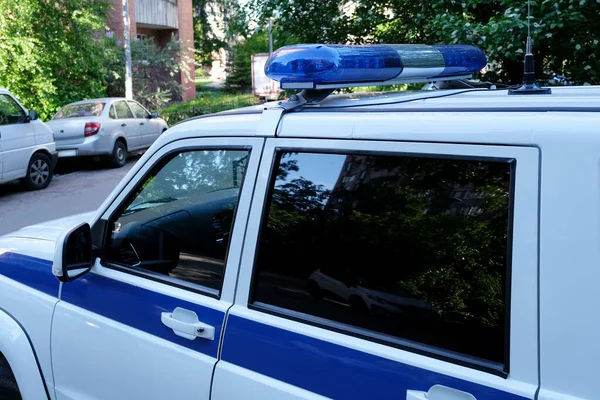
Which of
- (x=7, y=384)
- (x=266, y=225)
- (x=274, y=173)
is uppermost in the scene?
(x=274, y=173)

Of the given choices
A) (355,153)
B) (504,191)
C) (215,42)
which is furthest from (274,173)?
(215,42)

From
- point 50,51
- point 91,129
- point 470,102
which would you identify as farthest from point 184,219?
point 50,51

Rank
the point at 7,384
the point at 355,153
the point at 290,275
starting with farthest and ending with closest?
the point at 7,384 → the point at 290,275 → the point at 355,153

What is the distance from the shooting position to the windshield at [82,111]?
1466cm

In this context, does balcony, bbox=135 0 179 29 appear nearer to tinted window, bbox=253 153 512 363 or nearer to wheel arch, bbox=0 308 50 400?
wheel arch, bbox=0 308 50 400

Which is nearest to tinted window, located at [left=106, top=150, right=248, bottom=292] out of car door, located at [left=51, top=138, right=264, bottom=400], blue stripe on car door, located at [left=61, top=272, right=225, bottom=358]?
car door, located at [left=51, top=138, right=264, bottom=400]

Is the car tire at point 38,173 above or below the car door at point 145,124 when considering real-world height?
below

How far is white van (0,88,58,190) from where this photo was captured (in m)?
10.9

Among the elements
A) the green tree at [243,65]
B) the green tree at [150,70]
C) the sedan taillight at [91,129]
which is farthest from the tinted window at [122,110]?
the green tree at [243,65]

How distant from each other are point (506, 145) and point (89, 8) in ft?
59.9

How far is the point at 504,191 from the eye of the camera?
1604 millimetres

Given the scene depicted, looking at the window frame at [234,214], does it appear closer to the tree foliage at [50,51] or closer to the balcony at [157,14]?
the tree foliage at [50,51]

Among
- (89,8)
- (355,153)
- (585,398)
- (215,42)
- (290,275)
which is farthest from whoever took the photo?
(215,42)

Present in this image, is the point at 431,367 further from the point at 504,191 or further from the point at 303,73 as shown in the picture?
the point at 303,73
